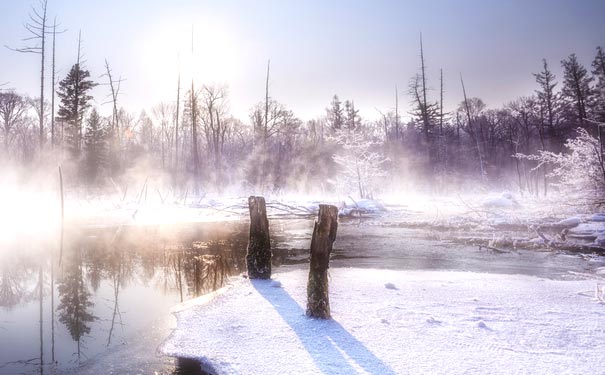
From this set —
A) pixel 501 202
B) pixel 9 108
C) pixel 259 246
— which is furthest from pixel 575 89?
pixel 9 108

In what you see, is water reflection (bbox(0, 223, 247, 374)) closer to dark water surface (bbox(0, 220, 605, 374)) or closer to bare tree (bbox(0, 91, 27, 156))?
dark water surface (bbox(0, 220, 605, 374))

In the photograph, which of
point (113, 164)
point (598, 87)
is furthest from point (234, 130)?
point (598, 87)

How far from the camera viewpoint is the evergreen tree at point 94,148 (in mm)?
31328

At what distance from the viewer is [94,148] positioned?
104ft

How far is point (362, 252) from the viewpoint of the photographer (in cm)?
1177

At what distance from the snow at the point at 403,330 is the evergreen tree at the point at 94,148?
29.4m

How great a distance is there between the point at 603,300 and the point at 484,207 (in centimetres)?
1733

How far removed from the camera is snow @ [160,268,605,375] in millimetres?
4027

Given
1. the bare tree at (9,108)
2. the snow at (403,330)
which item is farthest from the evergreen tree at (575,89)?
the bare tree at (9,108)

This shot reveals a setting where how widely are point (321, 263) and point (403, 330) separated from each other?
150 centimetres

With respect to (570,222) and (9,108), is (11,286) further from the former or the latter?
(9,108)

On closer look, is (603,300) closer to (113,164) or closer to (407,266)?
(407,266)

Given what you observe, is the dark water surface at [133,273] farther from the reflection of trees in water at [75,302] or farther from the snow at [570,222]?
the snow at [570,222]

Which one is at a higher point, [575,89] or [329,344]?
[575,89]
